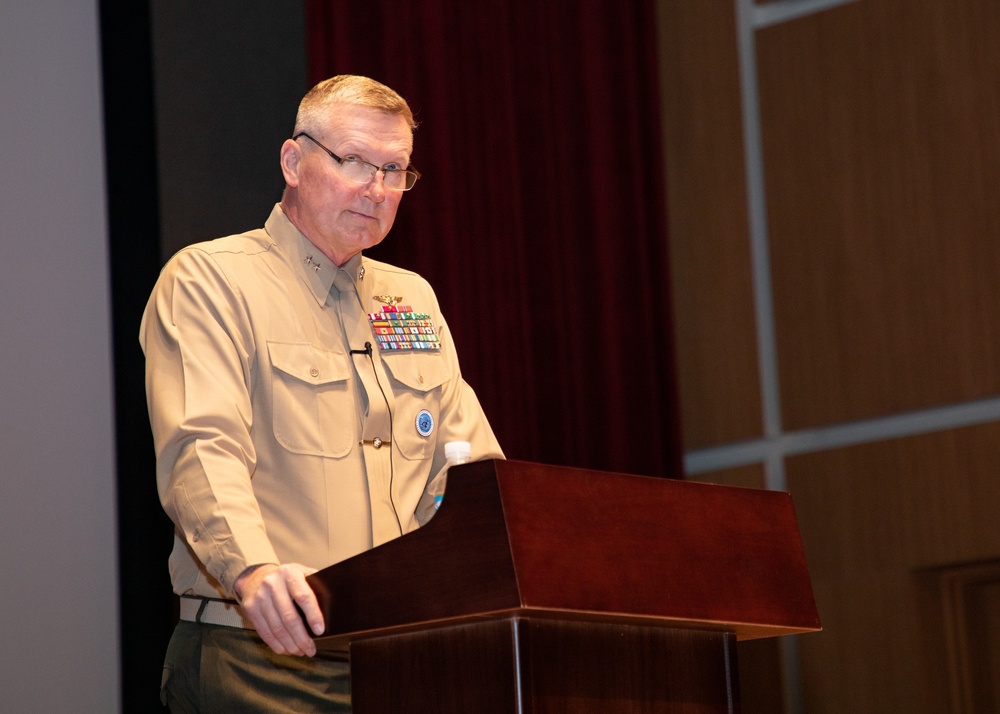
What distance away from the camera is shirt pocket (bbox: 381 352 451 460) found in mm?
2209

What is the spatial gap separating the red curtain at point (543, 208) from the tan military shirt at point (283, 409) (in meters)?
1.28

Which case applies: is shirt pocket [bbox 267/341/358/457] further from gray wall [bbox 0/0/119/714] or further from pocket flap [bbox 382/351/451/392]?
gray wall [bbox 0/0/119/714]

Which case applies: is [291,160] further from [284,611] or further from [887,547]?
[887,547]

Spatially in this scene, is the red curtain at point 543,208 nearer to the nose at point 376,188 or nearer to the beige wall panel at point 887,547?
the beige wall panel at point 887,547

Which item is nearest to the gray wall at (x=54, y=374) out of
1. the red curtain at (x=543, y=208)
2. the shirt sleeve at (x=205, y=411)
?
the red curtain at (x=543, y=208)

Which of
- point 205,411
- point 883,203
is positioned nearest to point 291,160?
point 205,411

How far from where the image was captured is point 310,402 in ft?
6.82

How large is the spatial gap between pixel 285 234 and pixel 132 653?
1.16 m

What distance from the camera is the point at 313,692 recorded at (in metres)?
1.97

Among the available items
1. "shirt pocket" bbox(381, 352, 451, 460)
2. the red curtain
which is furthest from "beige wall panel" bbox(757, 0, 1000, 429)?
"shirt pocket" bbox(381, 352, 451, 460)

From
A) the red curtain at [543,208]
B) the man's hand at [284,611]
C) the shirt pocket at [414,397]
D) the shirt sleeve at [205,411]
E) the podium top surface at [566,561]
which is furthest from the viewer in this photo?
the red curtain at [543,208]

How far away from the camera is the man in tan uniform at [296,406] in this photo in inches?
68.8

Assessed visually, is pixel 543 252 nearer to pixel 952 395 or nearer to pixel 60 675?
pixel 952 395

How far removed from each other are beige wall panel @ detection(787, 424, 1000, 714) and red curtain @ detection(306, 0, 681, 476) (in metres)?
0.50
